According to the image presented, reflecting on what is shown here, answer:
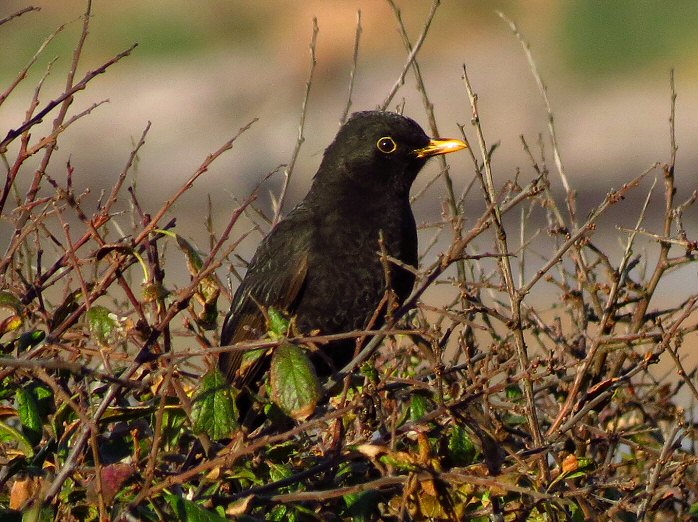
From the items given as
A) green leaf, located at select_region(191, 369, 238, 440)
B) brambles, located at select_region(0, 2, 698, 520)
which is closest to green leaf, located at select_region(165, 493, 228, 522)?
brambles, located at select_region(0, 2, 698, 520)

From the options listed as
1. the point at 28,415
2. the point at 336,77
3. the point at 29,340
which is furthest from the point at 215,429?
the point at 336,77

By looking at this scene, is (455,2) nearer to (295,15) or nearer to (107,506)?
(295,15)

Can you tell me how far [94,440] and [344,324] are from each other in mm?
2588

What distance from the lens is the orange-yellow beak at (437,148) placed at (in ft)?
17.6

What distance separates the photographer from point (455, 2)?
87.1 ft

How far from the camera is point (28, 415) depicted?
2.86 meters

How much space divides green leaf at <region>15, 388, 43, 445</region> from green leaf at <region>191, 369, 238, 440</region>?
14.7 inches

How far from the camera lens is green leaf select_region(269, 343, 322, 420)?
277 cm

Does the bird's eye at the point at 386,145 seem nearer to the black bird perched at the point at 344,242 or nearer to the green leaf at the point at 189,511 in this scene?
the black bird perched at the point at 344,242

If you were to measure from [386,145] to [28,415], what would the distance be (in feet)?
9.51

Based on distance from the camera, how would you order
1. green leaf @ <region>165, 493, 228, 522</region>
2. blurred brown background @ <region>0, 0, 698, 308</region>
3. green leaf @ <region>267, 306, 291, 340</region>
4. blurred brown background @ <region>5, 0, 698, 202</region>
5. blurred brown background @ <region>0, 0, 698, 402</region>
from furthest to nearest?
1. blurred brown background @ <region>5, 0, 698, 202</region>
2. blurred brown background @ <region>0, 0, 698, 308</region>
3. blurred brown background @ <region>0, 0, 698, 402</region>
4. green leaf @ <region>267, 306, 291, 340</region>
5. green leaf @ <region>165, 493, 228, 522</region>

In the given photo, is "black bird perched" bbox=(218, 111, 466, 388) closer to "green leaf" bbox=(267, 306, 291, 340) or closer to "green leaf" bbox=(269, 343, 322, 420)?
"green leaf" bbox=(267, 306, 291, 340)

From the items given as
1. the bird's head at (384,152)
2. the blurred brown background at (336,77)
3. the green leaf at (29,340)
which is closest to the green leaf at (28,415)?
the green leaf at (29,340)

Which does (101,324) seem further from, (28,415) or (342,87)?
(342,87)
